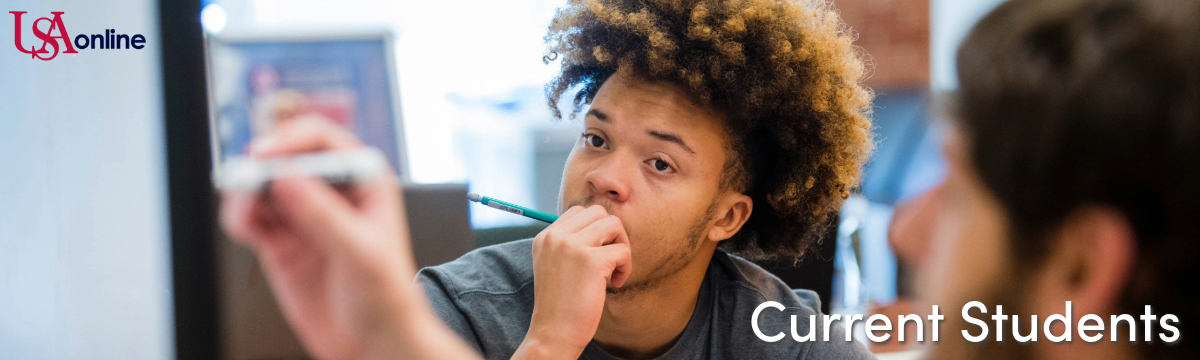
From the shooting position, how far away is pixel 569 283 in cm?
79

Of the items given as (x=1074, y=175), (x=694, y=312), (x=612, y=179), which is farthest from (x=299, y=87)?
(x=694, y=312)

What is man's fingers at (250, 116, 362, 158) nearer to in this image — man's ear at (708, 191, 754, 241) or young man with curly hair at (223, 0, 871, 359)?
young man with curly hair at (223, 0, 871, 359)

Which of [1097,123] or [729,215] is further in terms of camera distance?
[729,215]

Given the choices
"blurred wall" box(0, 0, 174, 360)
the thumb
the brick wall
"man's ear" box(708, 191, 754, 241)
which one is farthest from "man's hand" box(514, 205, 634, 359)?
the brick wall

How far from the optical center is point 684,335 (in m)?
1.07

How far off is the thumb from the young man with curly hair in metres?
0.50

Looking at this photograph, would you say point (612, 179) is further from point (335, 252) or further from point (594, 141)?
point (335, 252)

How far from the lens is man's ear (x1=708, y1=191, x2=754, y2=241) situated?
1060 millimetres

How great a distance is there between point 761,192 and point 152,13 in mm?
848

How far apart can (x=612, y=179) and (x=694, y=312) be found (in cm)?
30

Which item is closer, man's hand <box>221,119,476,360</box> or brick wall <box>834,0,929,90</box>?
man's hand <box>221,119,476,360</box>

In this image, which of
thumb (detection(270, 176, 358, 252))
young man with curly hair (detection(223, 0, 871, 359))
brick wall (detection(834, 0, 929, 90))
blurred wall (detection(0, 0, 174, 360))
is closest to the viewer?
thumb (detection(270, 176, 358, 252))

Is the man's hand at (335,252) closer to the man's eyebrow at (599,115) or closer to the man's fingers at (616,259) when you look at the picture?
the man's fingers at (616,259)

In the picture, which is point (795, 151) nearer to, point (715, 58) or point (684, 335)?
point (715, 58)
